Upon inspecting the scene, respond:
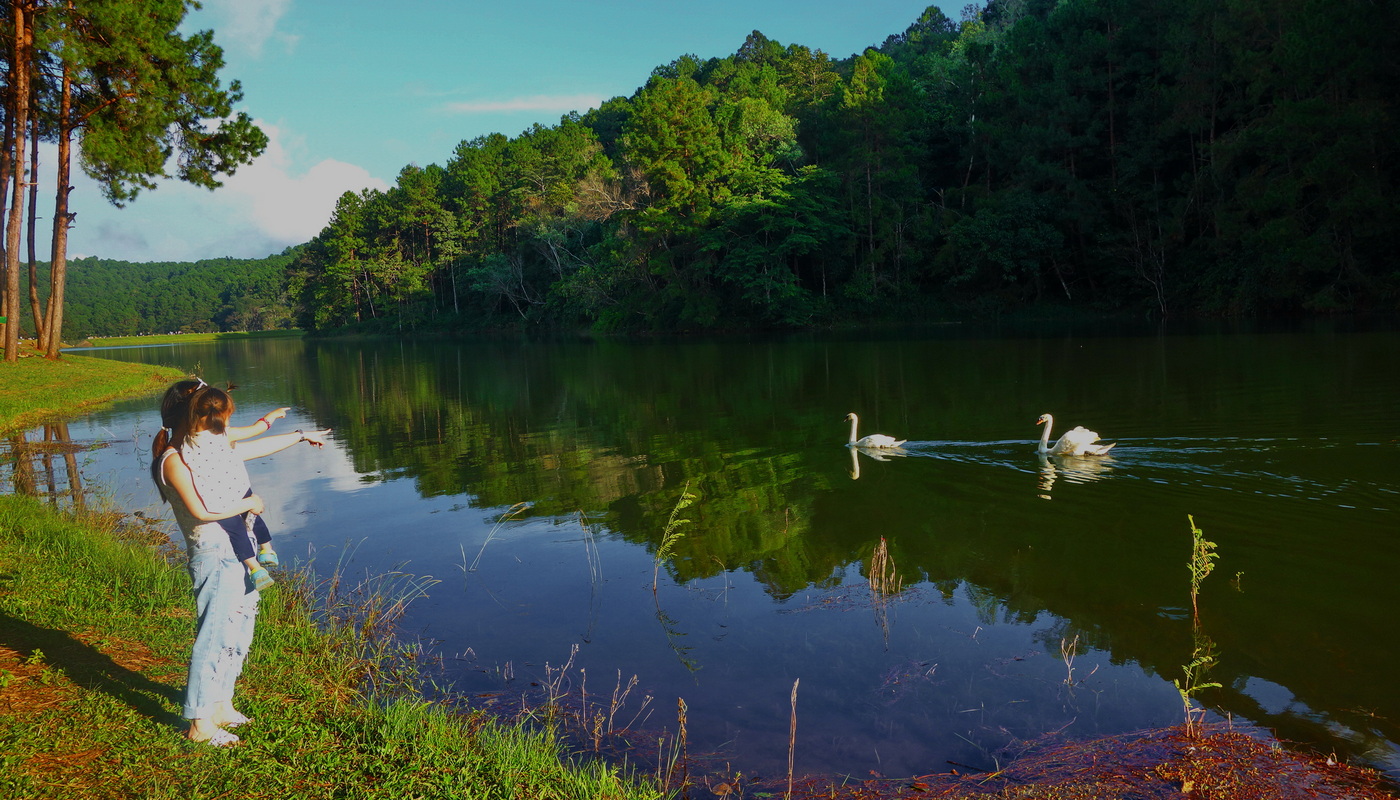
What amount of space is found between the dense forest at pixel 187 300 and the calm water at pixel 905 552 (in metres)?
131

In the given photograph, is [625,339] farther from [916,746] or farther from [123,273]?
[123,273]

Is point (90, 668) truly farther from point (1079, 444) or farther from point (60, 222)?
point (60, 222)

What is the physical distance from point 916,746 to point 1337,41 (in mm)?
38753

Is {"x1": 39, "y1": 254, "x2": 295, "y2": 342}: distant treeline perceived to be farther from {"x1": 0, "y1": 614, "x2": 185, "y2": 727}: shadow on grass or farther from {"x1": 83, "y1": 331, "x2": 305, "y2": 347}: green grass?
{"x1": 0, "y1": 614, "x2": 185, "y2": 727}: shadow on grass

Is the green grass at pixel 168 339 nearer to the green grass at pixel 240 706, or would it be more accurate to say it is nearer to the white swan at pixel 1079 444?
the green grass at pixel 240 706

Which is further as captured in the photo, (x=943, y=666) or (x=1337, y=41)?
(x=1337, y=41)

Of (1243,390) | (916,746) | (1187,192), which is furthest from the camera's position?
(1187,192)

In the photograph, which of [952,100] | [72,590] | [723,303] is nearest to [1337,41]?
[952,100]

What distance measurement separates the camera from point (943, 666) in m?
5.59

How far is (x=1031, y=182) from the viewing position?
47.0 m

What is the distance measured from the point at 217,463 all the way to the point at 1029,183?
4913 cm

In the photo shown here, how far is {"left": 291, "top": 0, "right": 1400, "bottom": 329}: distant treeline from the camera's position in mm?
34375

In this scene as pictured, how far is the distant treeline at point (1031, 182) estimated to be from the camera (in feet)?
113

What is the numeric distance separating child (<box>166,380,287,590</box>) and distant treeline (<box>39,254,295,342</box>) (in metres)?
140
